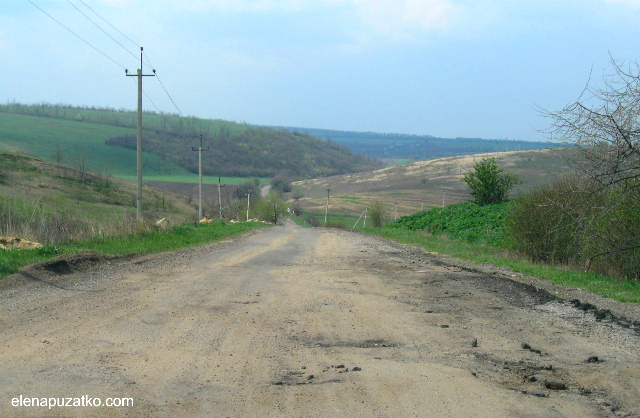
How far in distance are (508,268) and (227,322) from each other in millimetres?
9566

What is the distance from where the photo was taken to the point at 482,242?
26.4 metres

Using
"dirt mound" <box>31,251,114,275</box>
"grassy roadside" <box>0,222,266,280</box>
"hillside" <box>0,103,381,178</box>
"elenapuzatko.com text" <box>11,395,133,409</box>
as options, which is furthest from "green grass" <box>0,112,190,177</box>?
"elenapuzatko.com text" <box>11,395,133,409</box>

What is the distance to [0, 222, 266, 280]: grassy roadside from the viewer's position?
10.9 m

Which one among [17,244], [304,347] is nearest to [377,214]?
[17,244]

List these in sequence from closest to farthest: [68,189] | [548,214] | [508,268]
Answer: [508,268] → [548,214] → [68,189]

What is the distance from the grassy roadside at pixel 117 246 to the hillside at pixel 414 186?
156ft

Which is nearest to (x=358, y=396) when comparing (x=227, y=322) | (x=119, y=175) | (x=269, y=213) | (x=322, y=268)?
(x=227, y=322)

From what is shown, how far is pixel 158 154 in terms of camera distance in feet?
318

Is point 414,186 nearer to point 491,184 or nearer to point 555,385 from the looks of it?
point 491,184

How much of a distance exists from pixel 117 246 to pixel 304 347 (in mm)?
10179

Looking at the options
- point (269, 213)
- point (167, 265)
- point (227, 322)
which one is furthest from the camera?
point (269, 213)

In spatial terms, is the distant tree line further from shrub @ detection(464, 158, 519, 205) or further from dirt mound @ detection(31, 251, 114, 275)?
dirt mound @ detection(31, 251, 114, 275)

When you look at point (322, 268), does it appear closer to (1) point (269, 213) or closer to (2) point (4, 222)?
(2) point (4, 222)

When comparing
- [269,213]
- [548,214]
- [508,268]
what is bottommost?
[269,213]
